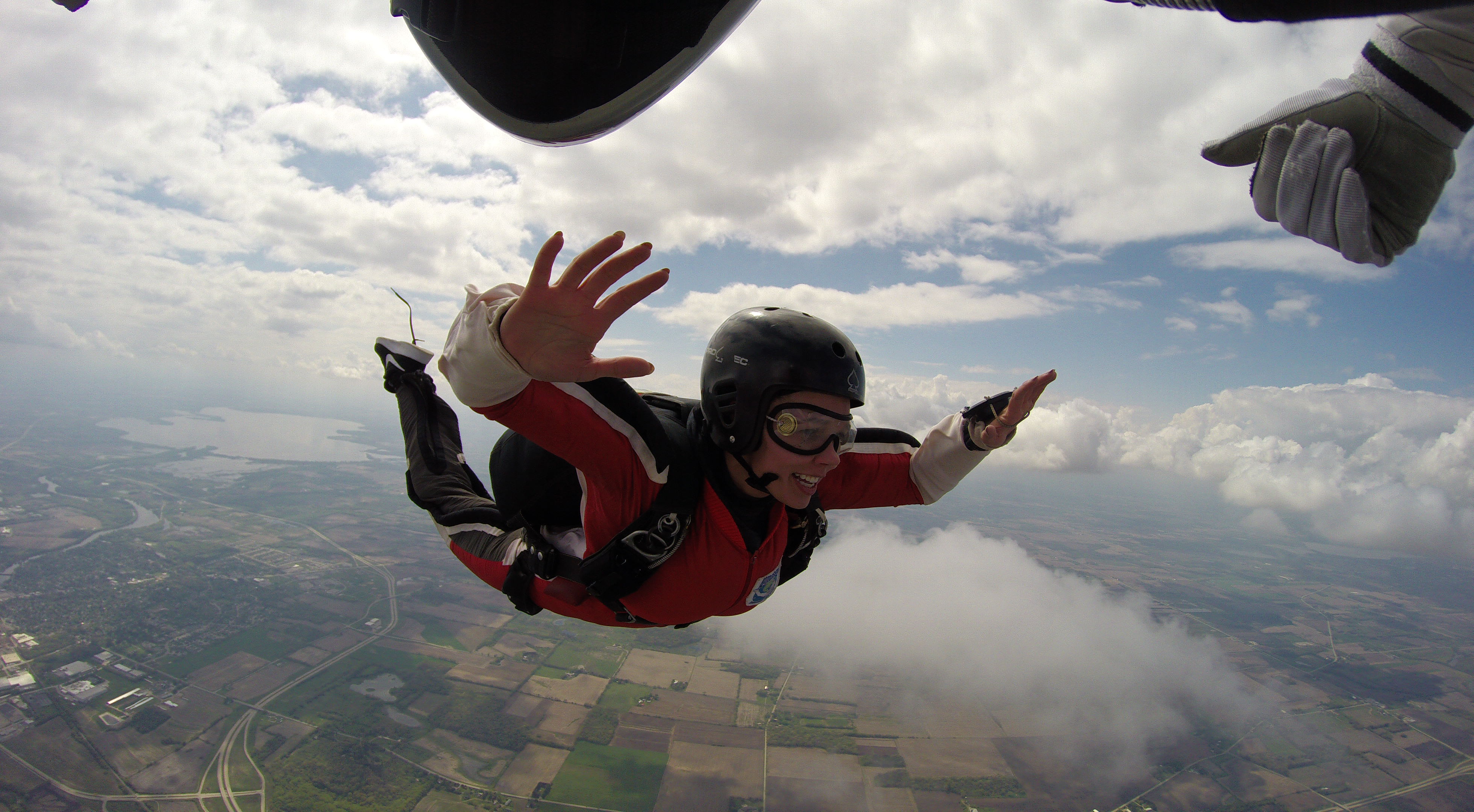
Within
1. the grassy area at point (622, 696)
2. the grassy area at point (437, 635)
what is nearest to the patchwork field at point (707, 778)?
the grassy area at point (622, 696)

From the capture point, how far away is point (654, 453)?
1512 millimetres

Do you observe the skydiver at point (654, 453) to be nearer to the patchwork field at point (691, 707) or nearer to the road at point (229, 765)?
the patchwork field at point (691, 707)

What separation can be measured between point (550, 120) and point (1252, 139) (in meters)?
1.24

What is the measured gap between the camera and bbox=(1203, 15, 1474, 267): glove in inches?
29.4

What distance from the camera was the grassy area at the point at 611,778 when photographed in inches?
492

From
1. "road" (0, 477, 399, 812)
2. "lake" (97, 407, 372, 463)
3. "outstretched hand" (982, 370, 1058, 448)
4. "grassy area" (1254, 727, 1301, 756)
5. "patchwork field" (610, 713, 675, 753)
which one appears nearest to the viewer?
"outstretched hand" (982, 370, 1058, 448)

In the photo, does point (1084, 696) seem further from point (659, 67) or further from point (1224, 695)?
point (659, 67)

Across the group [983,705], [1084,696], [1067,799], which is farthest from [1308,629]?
[1067,799]

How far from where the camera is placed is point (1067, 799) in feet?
49.8

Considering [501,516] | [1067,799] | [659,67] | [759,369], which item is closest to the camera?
[659,67]

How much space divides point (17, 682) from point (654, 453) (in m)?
27.3

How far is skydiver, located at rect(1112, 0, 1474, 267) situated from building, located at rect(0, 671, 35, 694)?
28.0m

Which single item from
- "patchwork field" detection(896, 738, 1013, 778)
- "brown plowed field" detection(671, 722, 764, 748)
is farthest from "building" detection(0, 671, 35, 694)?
"patchwork field" detection(896, 738, 1013, 778)

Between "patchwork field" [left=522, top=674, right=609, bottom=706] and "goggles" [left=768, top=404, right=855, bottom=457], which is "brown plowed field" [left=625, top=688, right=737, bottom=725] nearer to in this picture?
"patchwork field" [left=522, top=674, right=609, bottom=706]
